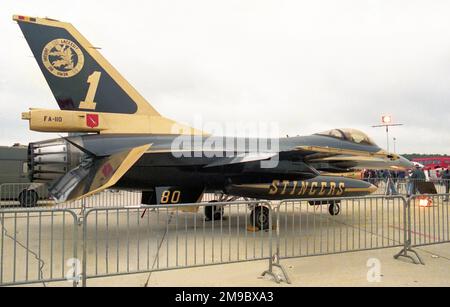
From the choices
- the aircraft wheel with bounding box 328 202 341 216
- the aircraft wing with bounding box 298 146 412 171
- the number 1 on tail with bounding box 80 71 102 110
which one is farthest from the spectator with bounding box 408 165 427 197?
the number 1 on tail with bounding box 80 71 102 110

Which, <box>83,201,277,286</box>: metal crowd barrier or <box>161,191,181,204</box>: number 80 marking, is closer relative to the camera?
<box>83,201,277,286</box>: metal crowd barrier

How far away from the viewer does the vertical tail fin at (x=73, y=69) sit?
6.99 meters

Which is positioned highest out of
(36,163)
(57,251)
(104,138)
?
(104,138)

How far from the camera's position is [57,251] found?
19.0 feet

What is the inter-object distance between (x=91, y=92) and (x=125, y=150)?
1.42 meters

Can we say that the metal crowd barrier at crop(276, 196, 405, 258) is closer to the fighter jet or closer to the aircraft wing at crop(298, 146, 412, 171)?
the fighter jet

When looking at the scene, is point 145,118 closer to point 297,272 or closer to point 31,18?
point 31,18

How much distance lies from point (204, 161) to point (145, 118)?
1.64m

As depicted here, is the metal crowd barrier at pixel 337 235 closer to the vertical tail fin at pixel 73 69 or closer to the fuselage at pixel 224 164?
the fuselage at pixel 224 164

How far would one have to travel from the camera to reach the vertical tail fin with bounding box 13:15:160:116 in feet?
22.9

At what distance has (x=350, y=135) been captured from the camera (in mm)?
9125

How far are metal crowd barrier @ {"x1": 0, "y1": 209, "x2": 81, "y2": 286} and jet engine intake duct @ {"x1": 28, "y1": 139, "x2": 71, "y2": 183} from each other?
1.06 meters

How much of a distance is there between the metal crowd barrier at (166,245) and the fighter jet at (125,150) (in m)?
0.76
